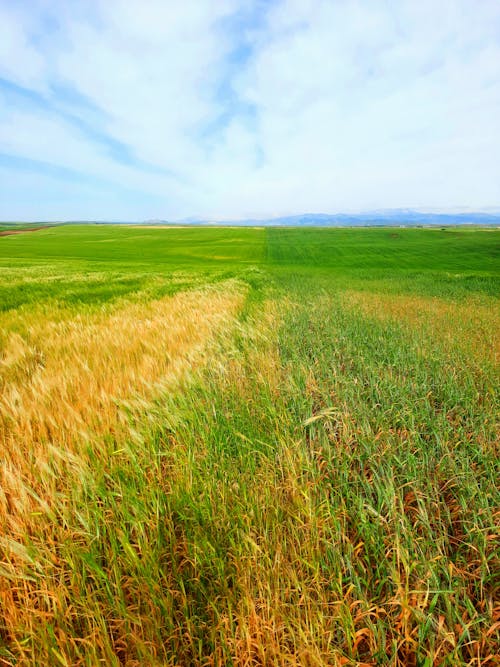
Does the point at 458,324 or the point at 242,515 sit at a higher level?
the point at 242,515

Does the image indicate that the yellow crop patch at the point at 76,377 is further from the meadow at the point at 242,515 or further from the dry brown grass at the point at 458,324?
the dry brown grass at the point at 458,324

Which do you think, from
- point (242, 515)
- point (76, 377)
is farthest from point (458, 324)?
point (76, 377)

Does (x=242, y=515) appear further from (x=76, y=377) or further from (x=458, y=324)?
(x=458, y=324)

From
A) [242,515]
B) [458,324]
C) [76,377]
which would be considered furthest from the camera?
[458,324]

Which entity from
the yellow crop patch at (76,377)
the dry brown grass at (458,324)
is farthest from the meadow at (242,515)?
the dry brown grass at (458,324)

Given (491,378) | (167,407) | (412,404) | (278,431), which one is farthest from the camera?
(491,378)

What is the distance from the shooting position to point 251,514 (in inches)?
60.4

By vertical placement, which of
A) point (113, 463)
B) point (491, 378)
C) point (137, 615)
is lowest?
point (491, 378)

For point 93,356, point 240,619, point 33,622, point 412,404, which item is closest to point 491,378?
point 412,404

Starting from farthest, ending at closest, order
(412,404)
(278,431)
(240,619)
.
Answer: (412,404) → (278,431) → (240,619)

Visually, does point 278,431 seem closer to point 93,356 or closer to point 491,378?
point 93,356

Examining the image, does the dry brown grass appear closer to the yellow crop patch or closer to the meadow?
the meadow

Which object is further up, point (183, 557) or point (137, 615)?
point (137, 615)

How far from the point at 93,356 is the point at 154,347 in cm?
77
